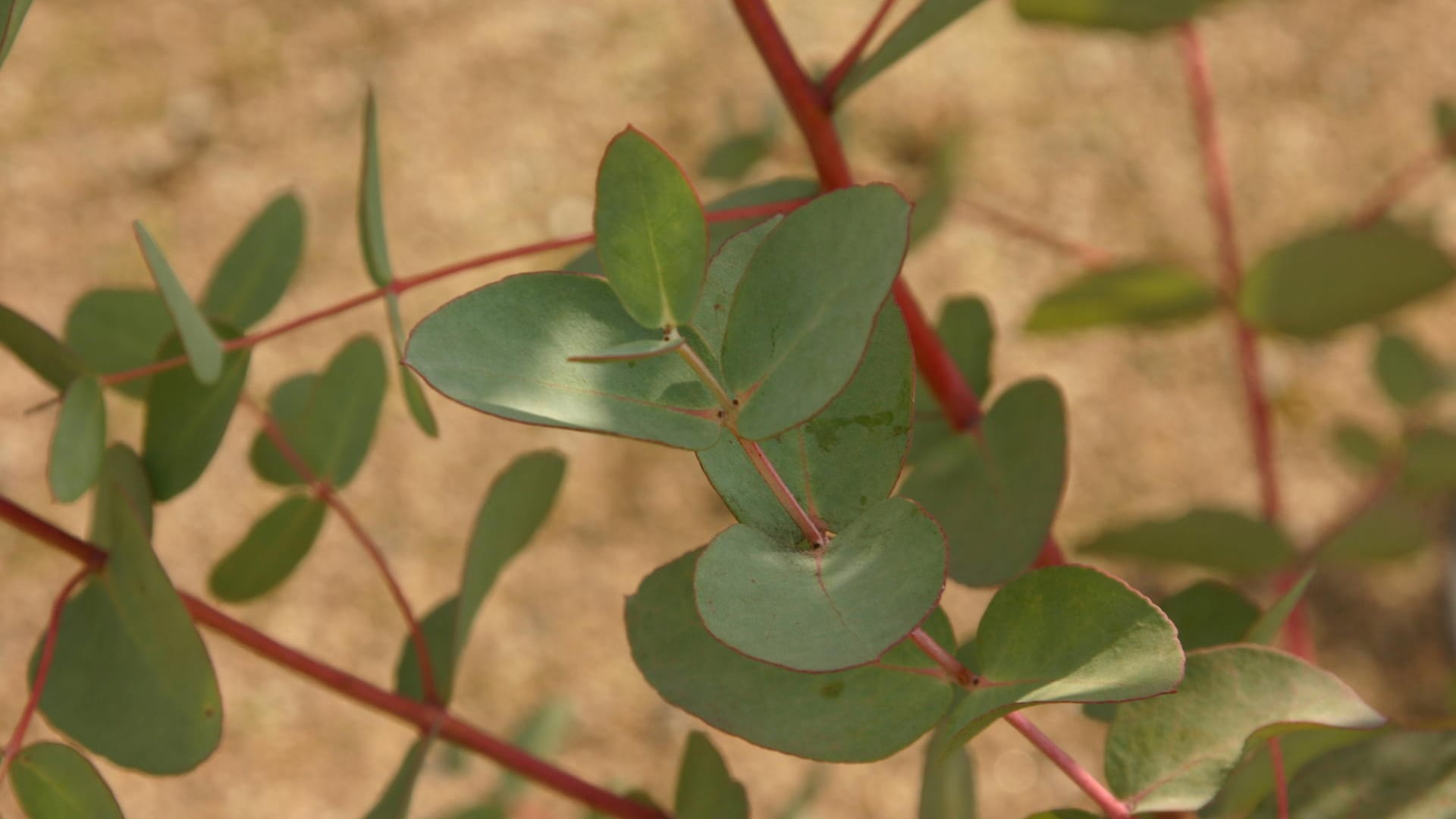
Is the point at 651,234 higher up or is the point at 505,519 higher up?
the point at 651,234

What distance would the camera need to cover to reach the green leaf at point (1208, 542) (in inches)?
31.4

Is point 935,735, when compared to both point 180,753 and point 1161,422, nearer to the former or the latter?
point 180,753

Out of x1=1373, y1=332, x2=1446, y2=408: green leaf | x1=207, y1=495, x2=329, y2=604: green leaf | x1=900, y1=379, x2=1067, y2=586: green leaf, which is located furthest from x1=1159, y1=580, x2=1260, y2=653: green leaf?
x1=1373, y1=332, x2=1446, y2=408: green leaf

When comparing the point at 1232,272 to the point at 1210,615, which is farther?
the point at 1232,272

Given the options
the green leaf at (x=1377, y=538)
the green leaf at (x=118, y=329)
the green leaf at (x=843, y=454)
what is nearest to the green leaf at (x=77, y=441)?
the green leaf at (x=118, y=329)

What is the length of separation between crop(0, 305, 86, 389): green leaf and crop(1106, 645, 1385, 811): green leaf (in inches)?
16.3

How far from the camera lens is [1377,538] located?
843 mm

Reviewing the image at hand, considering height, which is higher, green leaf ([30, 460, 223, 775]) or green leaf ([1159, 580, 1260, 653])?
green leaf ([30, 460, 223, 775])

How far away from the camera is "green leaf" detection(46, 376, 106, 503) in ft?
1.49

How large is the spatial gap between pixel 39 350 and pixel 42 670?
0.41 ft

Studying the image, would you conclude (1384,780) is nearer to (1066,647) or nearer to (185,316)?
(1066,647)

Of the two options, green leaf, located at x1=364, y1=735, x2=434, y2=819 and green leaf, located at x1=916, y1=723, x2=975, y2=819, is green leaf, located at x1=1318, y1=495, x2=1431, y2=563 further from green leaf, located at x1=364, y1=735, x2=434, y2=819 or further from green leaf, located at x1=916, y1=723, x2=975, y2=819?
green leaf, located at x1=364, y1=735, x2=434, y2=819

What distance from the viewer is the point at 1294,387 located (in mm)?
1779

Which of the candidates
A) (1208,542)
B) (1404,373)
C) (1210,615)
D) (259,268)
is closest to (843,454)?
(1210,615)
